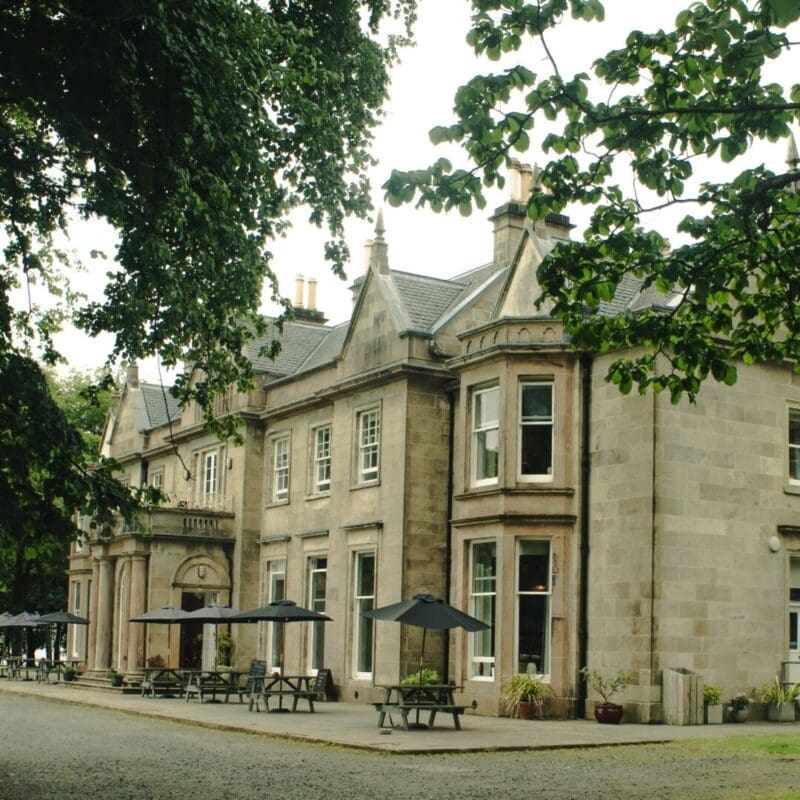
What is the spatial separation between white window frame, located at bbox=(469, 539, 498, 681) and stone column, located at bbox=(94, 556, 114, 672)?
54.1ft

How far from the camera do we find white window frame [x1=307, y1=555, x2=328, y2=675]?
3362cm

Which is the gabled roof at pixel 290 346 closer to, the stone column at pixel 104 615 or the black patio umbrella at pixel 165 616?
the stone column at pixel 104 615

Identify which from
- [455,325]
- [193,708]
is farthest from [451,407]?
[193,708]

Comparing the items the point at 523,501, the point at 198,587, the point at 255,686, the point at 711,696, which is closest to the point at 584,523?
the point at 523,501

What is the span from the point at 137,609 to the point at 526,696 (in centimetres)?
1548

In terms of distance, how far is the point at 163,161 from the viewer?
1435cm

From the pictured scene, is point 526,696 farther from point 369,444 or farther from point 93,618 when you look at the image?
point 93,618

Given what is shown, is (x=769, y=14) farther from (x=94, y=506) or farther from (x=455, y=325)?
(x=455, y=325)

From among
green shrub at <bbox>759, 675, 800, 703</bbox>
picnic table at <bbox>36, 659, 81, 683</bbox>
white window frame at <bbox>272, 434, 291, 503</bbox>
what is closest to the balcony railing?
white window frame at <bbox>272, 434, 291, 503</bbox>

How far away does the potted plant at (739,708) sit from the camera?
2522 cm

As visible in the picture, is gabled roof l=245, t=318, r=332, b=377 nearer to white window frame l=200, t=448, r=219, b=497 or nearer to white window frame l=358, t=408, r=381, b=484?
white window frame l=200, t=448, r=219, b=497

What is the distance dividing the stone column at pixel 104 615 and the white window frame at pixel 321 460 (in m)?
9.26

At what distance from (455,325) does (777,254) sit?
17.3m

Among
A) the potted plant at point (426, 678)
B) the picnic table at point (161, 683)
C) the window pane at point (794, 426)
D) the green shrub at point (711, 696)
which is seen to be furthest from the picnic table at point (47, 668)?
the window pane at point (794, 426)
